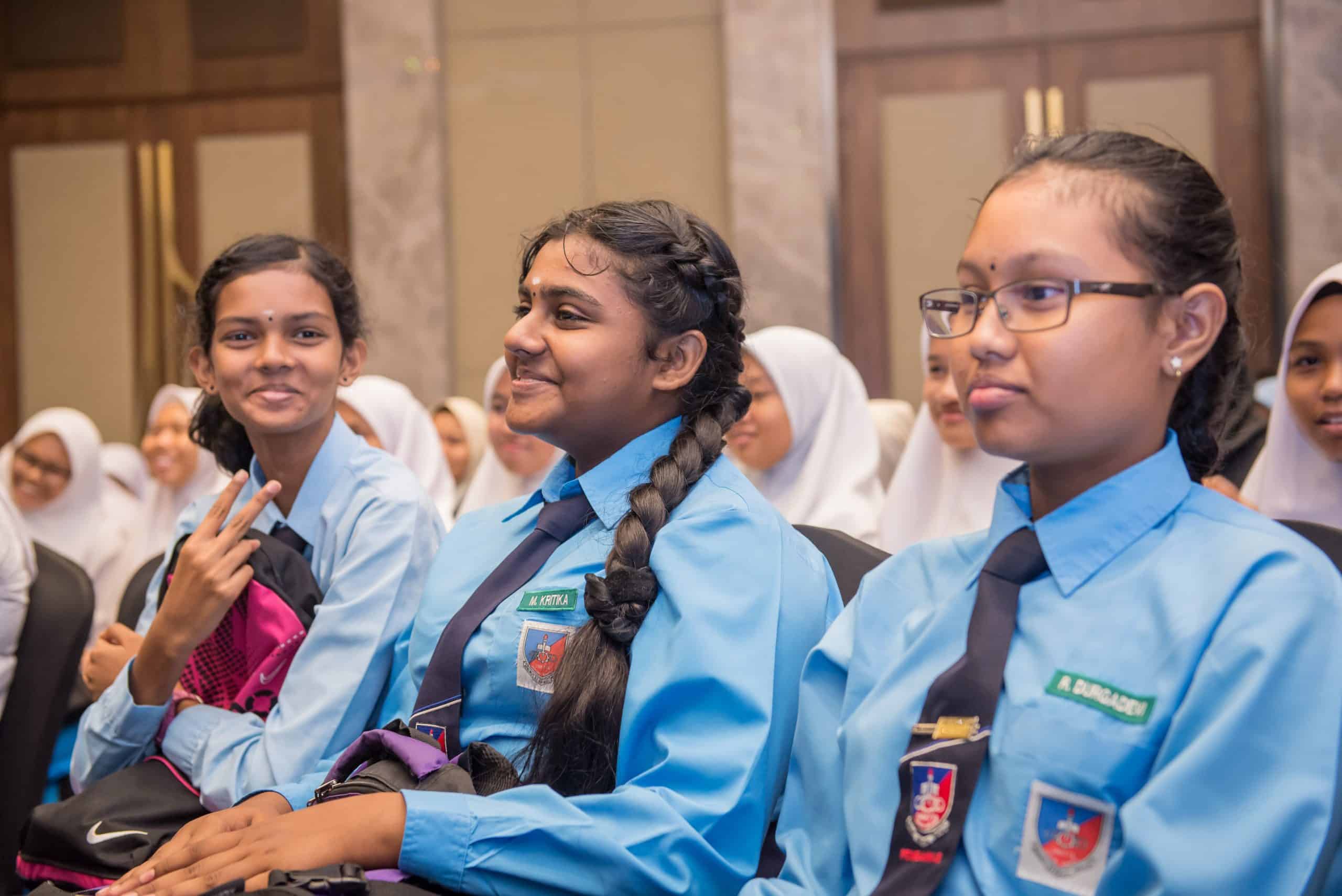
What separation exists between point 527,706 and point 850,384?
8.33 ft

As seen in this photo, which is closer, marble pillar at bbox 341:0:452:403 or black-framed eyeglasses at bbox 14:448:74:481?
black-framed eyeglasses at bbox 14:448:74:481

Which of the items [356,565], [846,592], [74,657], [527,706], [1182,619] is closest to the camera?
[1182,619]

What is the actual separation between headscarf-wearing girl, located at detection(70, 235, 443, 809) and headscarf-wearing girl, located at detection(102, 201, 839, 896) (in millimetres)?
114

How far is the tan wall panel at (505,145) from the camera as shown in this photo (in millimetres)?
6453

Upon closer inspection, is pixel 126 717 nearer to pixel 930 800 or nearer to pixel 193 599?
pixel 193 599

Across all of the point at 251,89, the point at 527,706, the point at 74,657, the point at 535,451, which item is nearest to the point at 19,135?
the point at 251,89

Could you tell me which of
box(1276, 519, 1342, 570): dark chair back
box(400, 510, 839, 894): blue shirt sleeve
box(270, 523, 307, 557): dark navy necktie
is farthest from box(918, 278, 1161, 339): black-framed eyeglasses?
box(270, 523, 307, 557): dark navy necktie

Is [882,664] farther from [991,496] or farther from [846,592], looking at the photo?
[991,496]

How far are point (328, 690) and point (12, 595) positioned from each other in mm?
723

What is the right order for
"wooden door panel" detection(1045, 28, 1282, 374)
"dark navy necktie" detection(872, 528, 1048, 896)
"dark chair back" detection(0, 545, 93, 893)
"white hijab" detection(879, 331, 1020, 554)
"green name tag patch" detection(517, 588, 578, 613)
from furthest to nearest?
"wooden door panel" detection(1045, 28, 1282, 374)
"white hijab" detection(879, 331, 1020, 554)
"dark chair back" detection(0, 545, 93, 893)
"green name tag patch" detection(517, 588, 578, 613)
"dark navy necktie" detection(872, 528, 1048, 896)

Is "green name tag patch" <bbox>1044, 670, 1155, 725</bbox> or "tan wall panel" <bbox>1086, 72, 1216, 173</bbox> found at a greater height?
"tan wall panel" <bbox>1086, 72, 1216, 173</bbox>

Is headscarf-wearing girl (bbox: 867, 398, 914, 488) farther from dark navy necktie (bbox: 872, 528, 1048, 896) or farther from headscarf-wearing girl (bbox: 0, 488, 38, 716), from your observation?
dark navy necktie (bbox: 872, 528, 1048, 896)

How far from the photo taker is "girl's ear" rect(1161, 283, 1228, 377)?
1234mm

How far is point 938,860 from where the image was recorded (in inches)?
46.0
